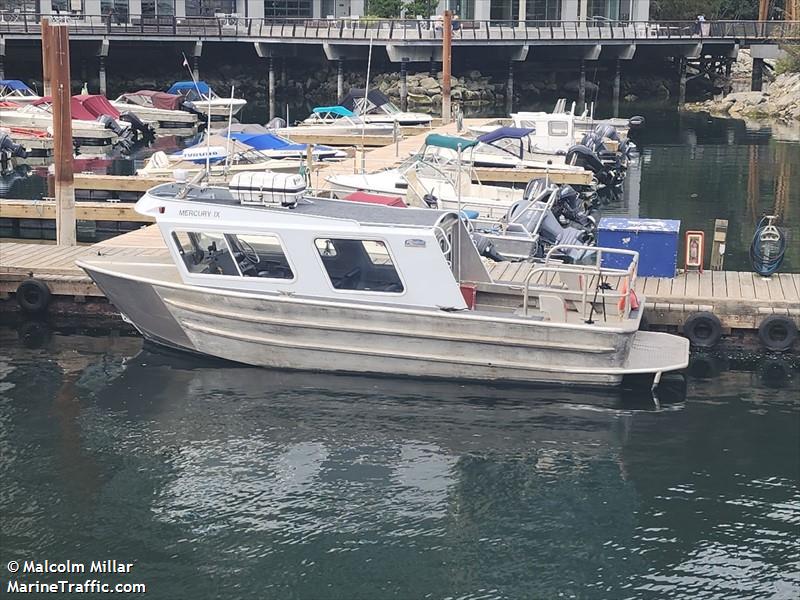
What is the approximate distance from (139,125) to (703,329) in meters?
36.4

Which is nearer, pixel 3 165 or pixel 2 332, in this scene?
pixel 2 332

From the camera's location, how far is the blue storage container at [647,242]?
19.5 meters

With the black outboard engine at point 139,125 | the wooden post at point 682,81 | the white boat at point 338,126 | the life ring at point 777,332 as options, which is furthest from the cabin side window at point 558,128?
the wooden post at point 682,81

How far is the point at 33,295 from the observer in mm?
19984

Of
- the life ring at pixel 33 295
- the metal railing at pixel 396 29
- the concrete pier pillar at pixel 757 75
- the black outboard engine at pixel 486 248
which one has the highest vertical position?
the metal railing at pixel 396 29

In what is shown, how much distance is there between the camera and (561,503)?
13555 millimetres

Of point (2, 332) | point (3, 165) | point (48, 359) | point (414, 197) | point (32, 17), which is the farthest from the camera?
point (32, 17)

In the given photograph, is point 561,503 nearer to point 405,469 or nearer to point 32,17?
point 405,469

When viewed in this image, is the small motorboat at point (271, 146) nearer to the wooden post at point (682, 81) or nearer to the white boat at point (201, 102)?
the white boat at point (201, 102)

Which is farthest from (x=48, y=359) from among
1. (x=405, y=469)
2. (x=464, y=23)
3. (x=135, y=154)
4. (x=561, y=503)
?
(x=464, y=23)

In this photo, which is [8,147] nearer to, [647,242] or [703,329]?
[647,242]

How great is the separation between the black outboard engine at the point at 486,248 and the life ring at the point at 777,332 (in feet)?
16.0

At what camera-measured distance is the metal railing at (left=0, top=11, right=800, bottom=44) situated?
62062 millimetres

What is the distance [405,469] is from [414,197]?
11.9 meters
